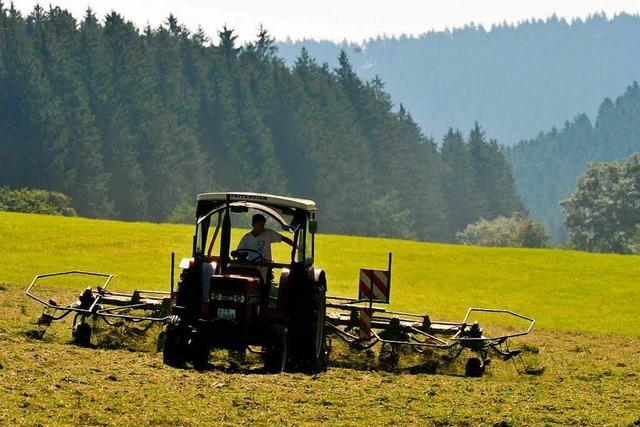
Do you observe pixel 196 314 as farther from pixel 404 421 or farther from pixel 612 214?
pixel 612 214

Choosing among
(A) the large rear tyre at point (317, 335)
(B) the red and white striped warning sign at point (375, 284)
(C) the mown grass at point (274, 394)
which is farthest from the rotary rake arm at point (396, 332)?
(A) the large rear tyre at point (317, 335)

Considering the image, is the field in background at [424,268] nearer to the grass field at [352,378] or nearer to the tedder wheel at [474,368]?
the grass field at [352,378]

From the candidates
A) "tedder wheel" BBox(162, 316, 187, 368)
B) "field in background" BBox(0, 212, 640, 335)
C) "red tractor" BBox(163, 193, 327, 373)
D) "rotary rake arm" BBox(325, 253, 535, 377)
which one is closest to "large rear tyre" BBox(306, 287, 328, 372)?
"red tractor" BBox(163, 193, 327, 373)

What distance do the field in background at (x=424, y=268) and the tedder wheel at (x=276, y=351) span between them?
→ 1506 centimetres

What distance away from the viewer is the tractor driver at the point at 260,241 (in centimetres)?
1945

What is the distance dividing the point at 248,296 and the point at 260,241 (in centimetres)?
141

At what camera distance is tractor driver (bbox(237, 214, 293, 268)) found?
19.5 m

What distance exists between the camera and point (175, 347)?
18.5 m

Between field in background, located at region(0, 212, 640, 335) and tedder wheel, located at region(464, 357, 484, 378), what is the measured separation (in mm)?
11945

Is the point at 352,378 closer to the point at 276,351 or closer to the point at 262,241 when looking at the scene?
the point at 276,351

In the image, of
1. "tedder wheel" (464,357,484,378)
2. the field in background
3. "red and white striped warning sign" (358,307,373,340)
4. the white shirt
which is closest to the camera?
the white shirt

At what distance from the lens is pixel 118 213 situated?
382 ft

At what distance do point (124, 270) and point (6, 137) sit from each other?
74.9 meters

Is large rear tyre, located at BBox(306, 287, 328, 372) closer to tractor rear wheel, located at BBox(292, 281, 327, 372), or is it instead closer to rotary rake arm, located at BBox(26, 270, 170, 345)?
tractor rear wheel, located at BBox(292, 281, 327, 372)
